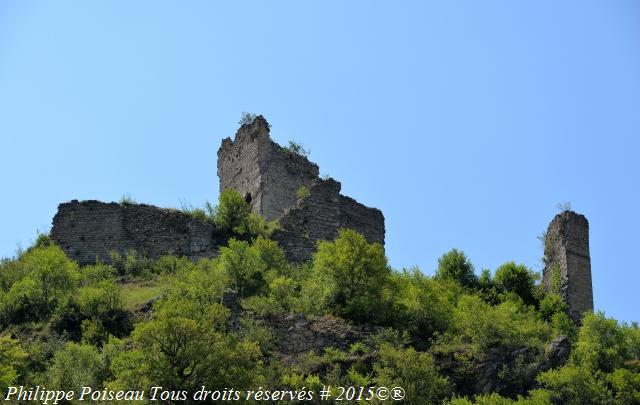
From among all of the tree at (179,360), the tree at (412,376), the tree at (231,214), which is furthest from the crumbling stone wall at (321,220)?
the tree at (179,360)

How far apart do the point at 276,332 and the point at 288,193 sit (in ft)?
36.1

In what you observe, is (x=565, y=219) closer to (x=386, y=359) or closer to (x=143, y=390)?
(x=386, y=359)

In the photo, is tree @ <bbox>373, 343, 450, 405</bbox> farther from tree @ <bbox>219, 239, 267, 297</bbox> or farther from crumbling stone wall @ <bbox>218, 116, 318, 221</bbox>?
crumbling stone wall @ <bbox>218, 116, 318, 221</bbox>

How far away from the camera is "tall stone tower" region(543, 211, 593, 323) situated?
4028 cm

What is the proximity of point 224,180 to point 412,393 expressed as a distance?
16.9 m

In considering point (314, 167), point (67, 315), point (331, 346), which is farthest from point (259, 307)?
point (314, 167)

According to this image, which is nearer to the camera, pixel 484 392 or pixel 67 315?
pixel 484 392

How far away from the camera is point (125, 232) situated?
3975 centimetres

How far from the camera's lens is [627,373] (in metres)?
33.9

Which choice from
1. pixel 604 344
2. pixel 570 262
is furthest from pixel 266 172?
pixel 604 344

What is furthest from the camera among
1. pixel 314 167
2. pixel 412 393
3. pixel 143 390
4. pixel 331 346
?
pixel 314 167

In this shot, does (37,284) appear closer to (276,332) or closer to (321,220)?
(276,332)

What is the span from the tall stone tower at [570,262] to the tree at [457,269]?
2.09 meters

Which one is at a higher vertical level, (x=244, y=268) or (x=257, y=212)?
(x=257, y=212)
